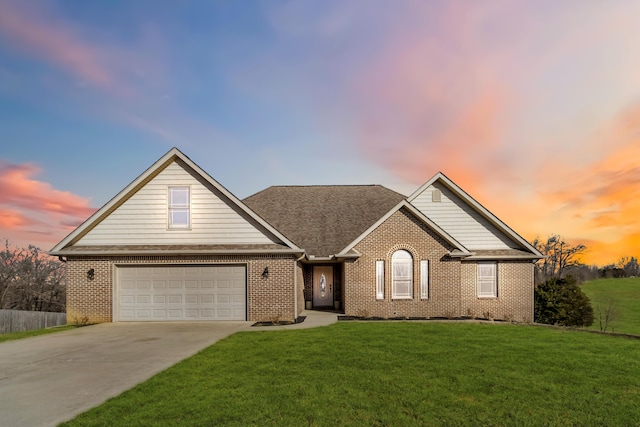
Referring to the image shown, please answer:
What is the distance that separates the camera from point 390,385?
7230 millimetres

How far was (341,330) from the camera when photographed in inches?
531

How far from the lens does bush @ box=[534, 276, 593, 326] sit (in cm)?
1944

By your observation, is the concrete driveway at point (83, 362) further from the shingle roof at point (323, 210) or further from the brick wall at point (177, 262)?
the shingle roof at point (323, 210)

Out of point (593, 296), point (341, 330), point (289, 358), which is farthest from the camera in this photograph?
point (593, 296)

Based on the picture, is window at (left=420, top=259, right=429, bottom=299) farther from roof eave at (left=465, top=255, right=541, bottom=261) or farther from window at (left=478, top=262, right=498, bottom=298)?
window at (left=478, top=262, right=498, bottom=298)

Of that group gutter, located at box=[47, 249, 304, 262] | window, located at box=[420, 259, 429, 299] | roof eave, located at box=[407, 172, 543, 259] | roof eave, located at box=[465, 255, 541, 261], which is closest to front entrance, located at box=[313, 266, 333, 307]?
window, located at box=[420, 259, 429, 299]

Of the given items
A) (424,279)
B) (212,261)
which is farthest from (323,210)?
(212,261)

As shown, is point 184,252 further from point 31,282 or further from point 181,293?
point 31,282

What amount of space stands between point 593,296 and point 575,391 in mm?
55769

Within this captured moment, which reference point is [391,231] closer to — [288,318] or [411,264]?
[411,264]

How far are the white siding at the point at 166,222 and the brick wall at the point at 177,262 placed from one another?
77cm

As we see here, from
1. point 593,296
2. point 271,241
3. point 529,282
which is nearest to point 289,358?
Answer: point 271,241

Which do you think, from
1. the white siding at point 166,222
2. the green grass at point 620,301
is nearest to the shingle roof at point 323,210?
the white siding at point 166,222

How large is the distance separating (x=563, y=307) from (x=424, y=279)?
8.27 metres
